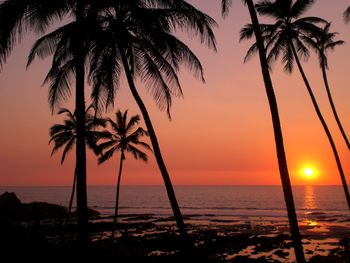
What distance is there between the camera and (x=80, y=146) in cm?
1114

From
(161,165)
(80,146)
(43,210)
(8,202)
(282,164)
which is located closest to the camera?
(80,146)

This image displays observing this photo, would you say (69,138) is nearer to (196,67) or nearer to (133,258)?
(196,67)

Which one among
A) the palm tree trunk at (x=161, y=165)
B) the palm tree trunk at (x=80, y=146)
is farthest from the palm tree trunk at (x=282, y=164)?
the palm tree trunk at (x=80, y=146)

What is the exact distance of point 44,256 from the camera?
32.0 feet

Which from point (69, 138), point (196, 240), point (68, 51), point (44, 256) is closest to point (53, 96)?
point (68, 51)

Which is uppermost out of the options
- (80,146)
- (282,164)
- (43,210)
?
(80,146)

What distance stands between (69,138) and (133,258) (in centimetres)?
1900

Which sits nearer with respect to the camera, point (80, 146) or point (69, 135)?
point (80, 146)

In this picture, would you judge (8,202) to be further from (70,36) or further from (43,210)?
(70,36)

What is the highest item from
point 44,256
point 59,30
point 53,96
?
point 59,30

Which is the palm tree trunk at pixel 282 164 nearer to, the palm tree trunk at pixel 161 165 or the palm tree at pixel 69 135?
the palm tree trunk at pixel 161 165

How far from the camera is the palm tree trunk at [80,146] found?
10633mm

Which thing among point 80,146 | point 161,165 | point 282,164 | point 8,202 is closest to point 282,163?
point 282,164

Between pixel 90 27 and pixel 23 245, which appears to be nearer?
pixel 23 245
